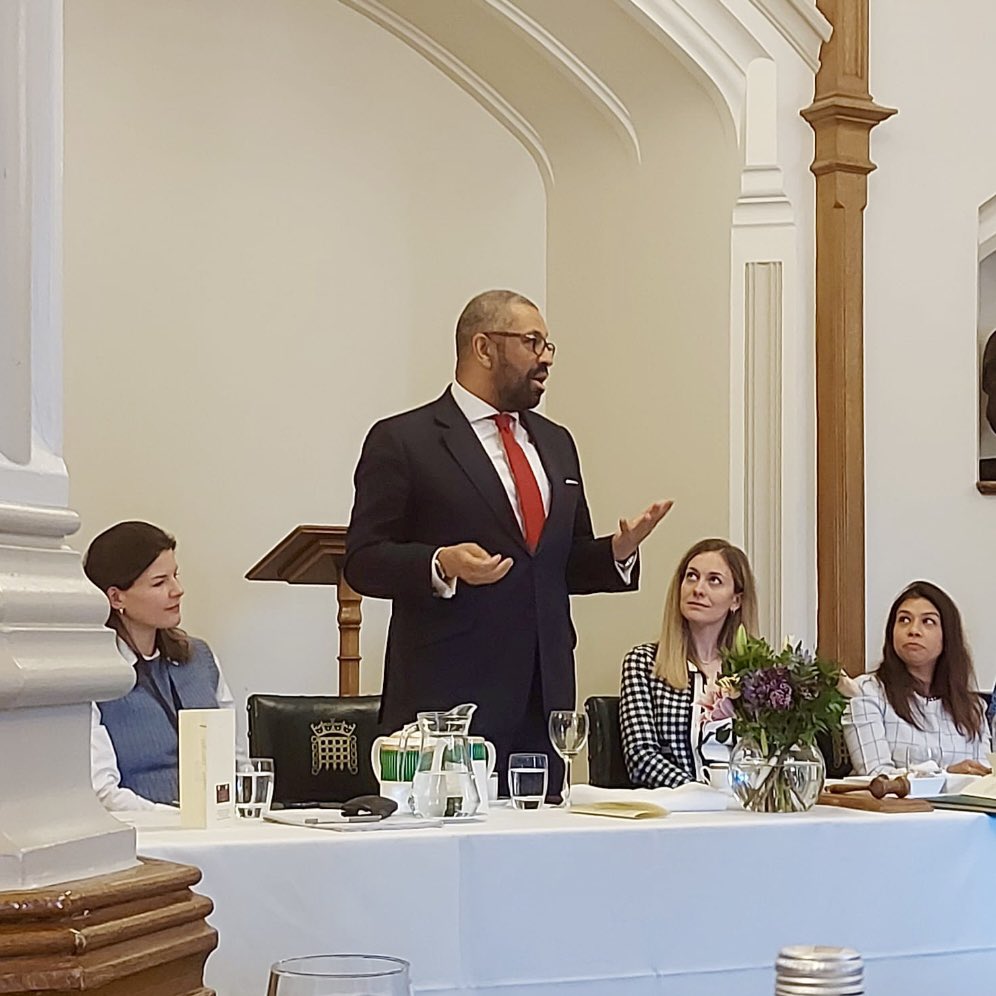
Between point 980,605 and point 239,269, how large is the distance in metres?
2.58

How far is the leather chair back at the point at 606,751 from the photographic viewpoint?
3789 mm

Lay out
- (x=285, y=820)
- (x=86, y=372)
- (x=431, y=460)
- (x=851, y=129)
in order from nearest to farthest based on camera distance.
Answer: (x=285, y=820), (x=431, y=460), (x=851, y=129), (x=86, y=372)

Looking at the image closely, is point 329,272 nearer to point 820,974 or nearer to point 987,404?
point 987,404

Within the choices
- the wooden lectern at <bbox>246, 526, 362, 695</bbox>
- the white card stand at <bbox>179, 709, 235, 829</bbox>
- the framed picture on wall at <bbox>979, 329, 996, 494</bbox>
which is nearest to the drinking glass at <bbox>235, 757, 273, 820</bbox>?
the white card stand at <bbox>179, 709, 235, 829</bbox>

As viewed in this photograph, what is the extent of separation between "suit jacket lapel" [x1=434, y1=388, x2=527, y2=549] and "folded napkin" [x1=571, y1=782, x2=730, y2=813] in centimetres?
62

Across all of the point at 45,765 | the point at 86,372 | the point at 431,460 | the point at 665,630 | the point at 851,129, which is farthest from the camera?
the point at 86,372

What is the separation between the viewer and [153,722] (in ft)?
11.0

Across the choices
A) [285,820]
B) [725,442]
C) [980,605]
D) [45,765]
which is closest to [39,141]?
[45,765]

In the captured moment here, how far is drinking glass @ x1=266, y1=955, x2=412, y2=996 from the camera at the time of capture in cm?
87

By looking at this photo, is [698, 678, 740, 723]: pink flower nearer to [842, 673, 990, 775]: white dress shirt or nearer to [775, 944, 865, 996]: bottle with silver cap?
[842, 673, 990, 775]: white dress shirt

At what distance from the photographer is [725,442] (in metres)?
5.23

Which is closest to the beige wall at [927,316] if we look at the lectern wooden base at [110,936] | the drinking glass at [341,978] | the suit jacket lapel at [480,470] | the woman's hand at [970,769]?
the woman's hand at [970,769]

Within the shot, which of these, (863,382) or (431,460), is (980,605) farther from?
(431,460)

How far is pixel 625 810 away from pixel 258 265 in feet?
11.7
